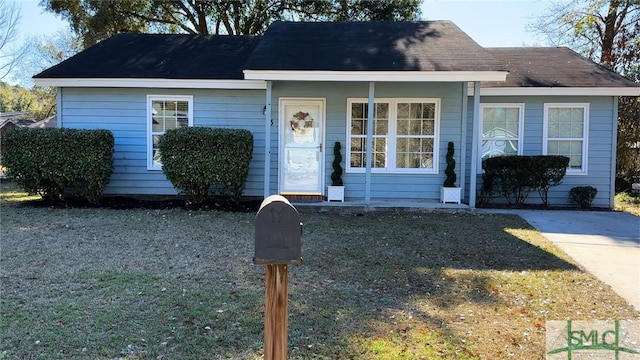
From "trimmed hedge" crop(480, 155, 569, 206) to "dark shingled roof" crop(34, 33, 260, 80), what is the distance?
222 inches

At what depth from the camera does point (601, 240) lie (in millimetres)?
6598

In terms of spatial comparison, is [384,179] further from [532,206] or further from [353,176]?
[532,206]

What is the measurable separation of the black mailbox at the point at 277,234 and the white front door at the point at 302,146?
7584 mm

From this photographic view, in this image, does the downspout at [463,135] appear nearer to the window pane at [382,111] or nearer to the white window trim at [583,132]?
the window pane at [382,111]

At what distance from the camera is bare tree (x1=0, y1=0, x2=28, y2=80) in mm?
22500

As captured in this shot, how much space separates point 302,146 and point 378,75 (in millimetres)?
2462

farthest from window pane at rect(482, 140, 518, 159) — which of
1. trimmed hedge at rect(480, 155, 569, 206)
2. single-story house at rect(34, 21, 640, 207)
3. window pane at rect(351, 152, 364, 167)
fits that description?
window pane at rect(351, 152, 364, 167)

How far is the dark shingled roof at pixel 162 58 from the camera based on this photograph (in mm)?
9391

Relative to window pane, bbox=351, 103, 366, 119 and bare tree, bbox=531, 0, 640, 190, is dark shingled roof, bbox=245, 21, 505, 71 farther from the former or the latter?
bare tree, bbox=531, 0, 640, 190

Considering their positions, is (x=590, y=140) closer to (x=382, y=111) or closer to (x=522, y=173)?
(x=522, y=173)

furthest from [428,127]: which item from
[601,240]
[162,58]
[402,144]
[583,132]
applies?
[162,58]

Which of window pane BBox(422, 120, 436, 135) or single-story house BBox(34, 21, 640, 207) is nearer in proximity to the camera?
single-story house BBox(34, 21, 640, 207)

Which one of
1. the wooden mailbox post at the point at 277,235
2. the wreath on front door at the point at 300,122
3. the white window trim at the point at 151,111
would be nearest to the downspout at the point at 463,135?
the wreath on front door at the point at 300,122

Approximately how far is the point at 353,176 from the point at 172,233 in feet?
14.0
